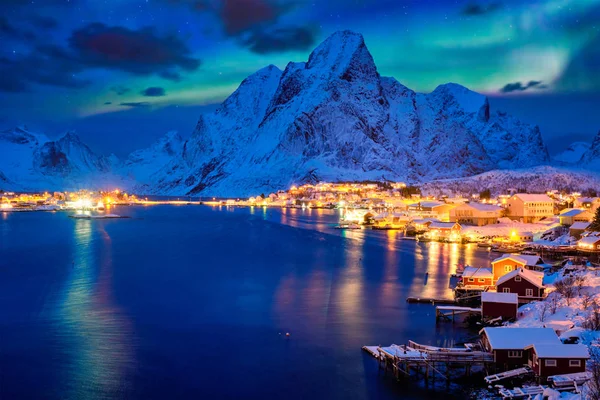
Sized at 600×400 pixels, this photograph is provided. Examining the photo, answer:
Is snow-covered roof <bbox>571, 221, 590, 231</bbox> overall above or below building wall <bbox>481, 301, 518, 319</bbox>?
above

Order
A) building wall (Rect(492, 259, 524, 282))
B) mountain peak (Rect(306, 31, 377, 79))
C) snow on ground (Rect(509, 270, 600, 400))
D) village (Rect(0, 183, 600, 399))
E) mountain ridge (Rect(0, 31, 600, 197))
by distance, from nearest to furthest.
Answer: village (Rect(0, 183, 600, 399)), snow on ground (Rect(509, 270, 600, 400)), building wall (Rect(492, 259, 524, 282)), mountain ridge (Rect(0, 31, 600, 197)), mountain peak (Rect(306, 31, 377, 79))

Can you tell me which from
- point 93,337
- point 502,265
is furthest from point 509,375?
point 93,337

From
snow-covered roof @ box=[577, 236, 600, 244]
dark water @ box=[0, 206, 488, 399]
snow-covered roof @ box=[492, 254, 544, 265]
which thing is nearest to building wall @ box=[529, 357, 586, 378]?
dark water @ box=[0, 206, 488, 399]

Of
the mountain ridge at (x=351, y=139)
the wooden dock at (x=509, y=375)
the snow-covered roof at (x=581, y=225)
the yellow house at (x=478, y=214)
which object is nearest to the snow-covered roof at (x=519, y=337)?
the wooden dock at (x=509, y=375)

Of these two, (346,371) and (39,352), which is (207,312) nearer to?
(39,352)

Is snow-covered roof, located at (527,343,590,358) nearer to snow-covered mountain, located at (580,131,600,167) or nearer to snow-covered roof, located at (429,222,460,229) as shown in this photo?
snow-covered roof, located at (429,222,460,229)

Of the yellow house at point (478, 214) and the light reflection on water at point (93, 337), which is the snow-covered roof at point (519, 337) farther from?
the yellow house at point (478, 214)

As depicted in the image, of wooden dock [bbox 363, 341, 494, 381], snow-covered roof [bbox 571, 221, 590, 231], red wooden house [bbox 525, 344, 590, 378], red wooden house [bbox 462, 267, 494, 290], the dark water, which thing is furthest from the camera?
snow-covered roof [bbox 571, 221, 590, 231]

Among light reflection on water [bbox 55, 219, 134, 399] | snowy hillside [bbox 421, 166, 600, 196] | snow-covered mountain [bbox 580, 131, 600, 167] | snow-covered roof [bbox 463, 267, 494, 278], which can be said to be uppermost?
snow-covered mountain [bbox 580, 131, 600, 167]

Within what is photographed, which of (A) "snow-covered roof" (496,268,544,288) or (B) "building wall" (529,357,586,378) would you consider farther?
(A) "snow-covered roof" (496,268,544,288)
